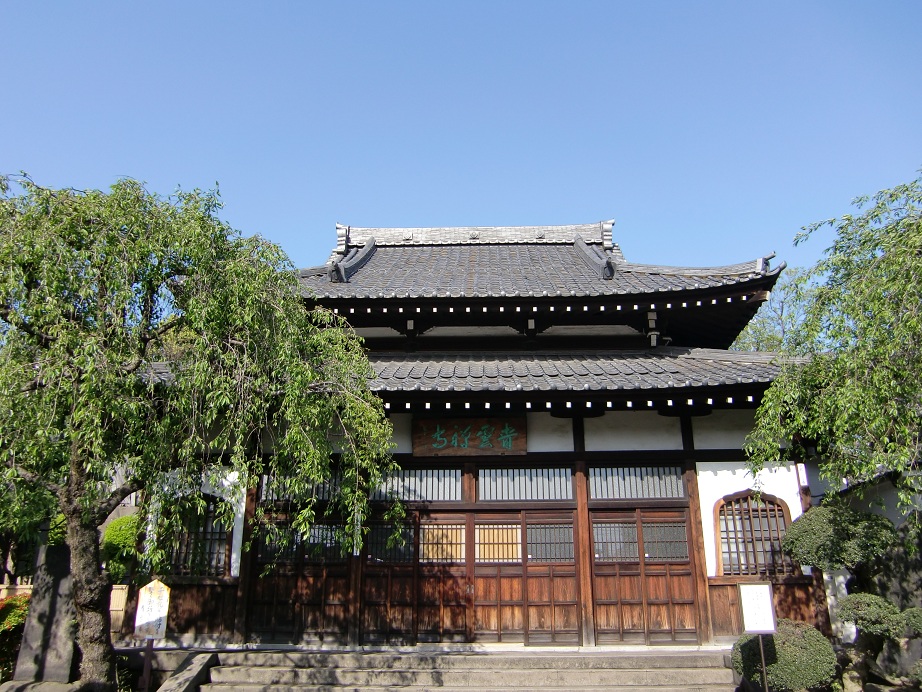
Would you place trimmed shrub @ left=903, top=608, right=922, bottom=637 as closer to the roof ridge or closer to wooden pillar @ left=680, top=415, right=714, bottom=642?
wooden pillar @ left=680, top=415, right=714, bottom=642

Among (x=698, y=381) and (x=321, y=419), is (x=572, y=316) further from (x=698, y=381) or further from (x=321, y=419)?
(x=321, y=419)

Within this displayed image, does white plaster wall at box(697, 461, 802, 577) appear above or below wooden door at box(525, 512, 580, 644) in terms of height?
above

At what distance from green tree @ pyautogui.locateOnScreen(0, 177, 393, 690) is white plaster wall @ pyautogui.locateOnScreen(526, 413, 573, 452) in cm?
391

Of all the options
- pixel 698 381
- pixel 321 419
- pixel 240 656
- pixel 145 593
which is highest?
pixel 698 381

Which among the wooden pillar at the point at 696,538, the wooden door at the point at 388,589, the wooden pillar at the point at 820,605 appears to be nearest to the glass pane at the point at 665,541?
the wooden pillar at the point at 696,538

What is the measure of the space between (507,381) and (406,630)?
4.26m

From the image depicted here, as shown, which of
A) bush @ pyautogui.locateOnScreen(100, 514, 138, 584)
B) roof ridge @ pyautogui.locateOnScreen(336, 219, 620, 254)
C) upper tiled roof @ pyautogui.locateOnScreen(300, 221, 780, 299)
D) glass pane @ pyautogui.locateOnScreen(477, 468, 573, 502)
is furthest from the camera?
roof ridge @ pyautogui.locateOnScreen(336, 219, 620, 254)

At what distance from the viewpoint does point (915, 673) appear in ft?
24.6

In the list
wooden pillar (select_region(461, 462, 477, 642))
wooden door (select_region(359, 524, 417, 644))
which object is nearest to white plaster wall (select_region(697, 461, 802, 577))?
wooden pillar (select_region(461, 462, 477, 642))

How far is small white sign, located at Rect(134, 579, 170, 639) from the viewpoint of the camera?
25.2ft

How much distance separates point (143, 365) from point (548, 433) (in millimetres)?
6494

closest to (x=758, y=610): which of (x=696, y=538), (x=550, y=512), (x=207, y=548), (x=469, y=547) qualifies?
(x=696, y=538)

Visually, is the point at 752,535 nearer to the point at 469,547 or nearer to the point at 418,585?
the point at 469,547

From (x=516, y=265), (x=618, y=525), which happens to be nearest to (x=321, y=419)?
(x=618, y=525)
